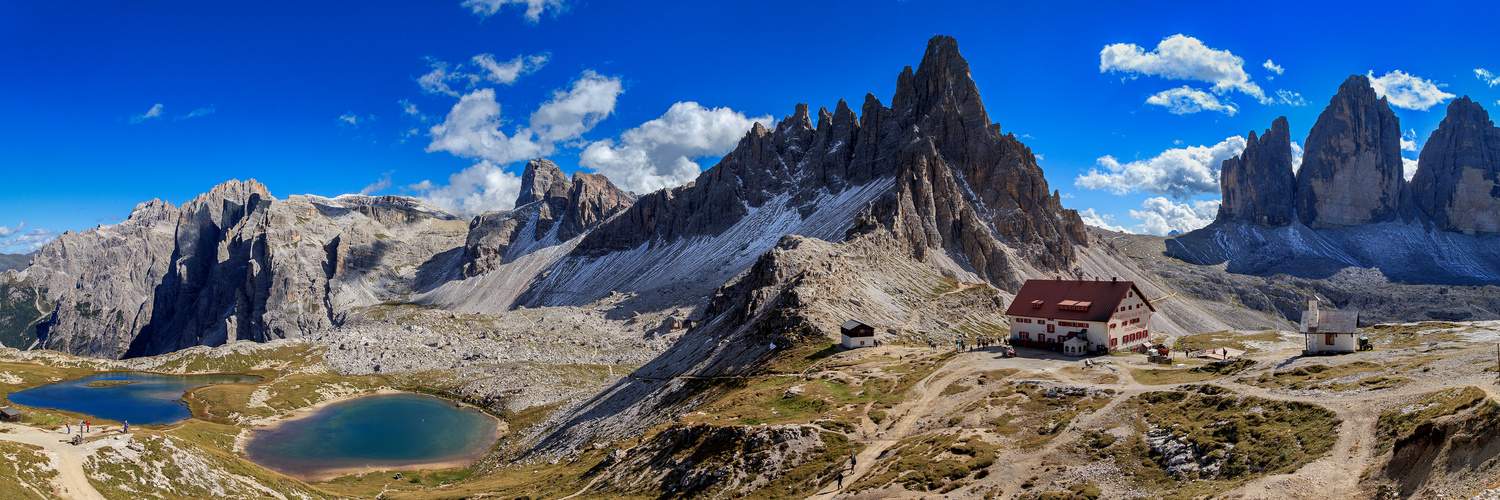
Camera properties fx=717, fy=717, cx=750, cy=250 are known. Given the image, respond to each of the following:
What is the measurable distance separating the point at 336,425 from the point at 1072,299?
125194 mm

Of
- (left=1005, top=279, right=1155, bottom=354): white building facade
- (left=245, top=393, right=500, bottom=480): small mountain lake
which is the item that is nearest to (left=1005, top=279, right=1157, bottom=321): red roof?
(left=1005, top=279, right=1155, bottom=354): white building facade

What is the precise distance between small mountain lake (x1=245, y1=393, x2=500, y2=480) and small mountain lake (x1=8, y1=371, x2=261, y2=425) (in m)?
24.8

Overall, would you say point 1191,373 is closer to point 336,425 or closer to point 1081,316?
point 1081,316

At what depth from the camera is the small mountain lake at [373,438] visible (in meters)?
106

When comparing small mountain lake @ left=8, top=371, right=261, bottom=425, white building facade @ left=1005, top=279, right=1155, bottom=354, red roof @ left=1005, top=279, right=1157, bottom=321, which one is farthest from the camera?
small mountain lake @ left=8, top=371, right=261, bottom=425

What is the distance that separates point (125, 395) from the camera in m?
152

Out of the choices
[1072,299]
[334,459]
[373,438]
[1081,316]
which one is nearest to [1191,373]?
[1081,316]

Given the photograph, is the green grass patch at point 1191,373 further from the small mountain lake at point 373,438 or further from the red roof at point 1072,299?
the small mountain lake at point 373,438

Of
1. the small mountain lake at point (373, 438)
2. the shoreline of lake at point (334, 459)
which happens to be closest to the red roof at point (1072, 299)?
→ the shoreline of lake at point (334, 459)

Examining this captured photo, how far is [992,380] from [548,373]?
12821 cm

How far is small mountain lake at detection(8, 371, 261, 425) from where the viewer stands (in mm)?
132625

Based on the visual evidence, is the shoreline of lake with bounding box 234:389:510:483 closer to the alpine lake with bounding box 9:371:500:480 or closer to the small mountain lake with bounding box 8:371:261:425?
the alpine lake with bounding box 9:371:500:480

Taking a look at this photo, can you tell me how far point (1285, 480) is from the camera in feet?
97.5

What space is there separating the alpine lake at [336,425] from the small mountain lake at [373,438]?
0.12 meters
